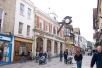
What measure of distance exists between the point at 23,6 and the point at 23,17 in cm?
192

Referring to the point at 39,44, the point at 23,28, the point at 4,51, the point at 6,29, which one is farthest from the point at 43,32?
the point at 4,51

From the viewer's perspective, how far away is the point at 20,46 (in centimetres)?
1961

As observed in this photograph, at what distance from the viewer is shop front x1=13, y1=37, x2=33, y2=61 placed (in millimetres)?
18280

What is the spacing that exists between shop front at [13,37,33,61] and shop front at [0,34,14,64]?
115 centimetres

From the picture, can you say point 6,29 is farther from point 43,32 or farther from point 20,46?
point 43,32

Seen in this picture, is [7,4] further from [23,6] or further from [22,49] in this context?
[22,49]

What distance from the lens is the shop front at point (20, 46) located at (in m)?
18.3

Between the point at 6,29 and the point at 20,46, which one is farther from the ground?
the point at 6,29

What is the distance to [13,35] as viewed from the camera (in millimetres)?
17766

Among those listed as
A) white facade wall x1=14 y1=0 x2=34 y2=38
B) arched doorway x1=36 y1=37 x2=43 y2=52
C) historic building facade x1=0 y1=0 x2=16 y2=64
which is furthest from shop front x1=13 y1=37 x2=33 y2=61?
arched doorway x1=36 y1=37 x2=43 y2=52

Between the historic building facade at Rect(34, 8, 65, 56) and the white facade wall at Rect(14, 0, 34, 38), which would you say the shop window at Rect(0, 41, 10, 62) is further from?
the historic building facade at Rect(34, 8, 65, 56)

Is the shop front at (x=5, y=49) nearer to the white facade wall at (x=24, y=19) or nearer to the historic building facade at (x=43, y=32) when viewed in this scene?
the white facade wall at (x=24, y=19)

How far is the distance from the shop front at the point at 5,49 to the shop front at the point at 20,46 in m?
1.15

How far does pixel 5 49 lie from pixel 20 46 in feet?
10.4
